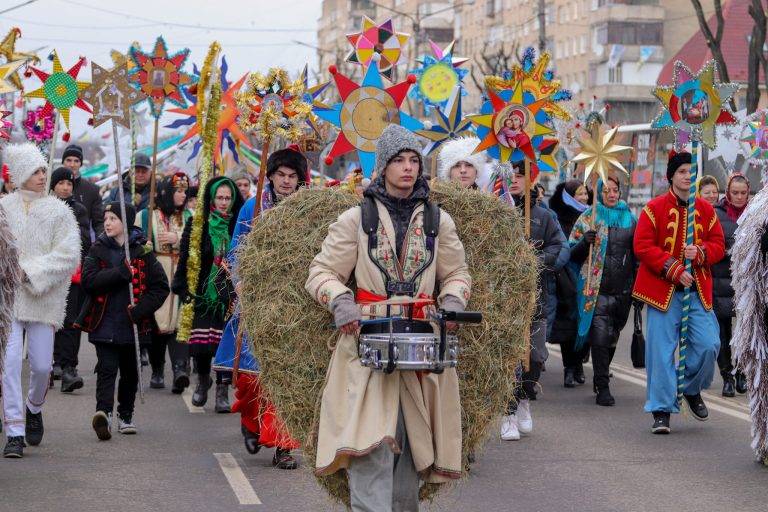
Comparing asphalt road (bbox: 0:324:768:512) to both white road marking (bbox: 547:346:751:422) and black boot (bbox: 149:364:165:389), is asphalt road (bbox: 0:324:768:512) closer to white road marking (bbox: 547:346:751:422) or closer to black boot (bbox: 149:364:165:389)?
white road marking (bbox: 547:346:751:422)

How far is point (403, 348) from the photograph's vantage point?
237 inches

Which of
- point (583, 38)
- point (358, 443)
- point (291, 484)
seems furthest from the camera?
point (583, 38)

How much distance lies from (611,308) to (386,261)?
6442mm

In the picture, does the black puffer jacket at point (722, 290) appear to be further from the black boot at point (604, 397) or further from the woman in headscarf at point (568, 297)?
the black boot at point (604, 397)

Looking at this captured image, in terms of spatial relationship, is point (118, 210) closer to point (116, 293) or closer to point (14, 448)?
point (116, 293)

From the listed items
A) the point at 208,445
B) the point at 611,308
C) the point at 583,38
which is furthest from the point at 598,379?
the point at 583,38

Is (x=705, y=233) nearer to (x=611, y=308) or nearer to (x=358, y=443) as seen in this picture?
(x=611, y=308)

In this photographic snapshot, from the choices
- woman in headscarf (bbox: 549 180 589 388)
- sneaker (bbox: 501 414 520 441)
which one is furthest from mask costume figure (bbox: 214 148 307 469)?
woman in headscarf (bbox: 549 180 589 388)

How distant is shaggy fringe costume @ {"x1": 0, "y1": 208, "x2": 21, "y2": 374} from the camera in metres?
8.47

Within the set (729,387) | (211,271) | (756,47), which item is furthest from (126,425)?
(756,47)

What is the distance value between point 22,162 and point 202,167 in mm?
1537

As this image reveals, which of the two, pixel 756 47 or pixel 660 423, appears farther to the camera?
pixel 756 47

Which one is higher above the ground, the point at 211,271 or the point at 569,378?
the point at 211,271

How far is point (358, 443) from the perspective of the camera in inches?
240
